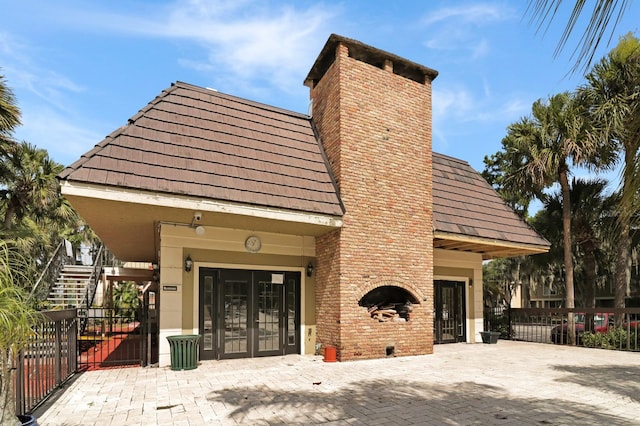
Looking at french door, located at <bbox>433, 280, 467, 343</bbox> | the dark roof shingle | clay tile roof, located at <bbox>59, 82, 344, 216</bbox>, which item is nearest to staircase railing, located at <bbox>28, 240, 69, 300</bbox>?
clay tile roof, located at <bbox>59, 82, 344, 216</bbox>

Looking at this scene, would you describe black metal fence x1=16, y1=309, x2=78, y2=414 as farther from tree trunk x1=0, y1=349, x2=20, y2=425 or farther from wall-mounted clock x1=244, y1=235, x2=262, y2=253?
wall-mounted clock x1=244, y1=235, x2=262, y2=253

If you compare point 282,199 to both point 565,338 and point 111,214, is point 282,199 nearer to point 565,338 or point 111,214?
point 111,214

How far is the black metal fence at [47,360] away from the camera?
18.6ft

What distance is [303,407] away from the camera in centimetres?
634

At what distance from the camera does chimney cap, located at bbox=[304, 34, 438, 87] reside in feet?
37.8

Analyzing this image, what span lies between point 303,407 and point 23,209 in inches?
640

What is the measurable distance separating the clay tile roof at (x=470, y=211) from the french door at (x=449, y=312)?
7.75 ft

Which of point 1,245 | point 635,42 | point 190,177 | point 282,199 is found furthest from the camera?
point 635,42

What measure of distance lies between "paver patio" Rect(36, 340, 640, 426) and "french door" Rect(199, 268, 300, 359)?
460 mm

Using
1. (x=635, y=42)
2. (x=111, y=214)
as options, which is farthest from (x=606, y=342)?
(x=111, y=214)

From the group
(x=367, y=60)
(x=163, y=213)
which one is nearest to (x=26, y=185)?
(x=163, y=213)

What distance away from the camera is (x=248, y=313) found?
35.5ft

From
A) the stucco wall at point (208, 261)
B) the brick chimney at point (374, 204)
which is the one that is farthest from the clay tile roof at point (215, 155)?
the stucco wall at point (208, 261)

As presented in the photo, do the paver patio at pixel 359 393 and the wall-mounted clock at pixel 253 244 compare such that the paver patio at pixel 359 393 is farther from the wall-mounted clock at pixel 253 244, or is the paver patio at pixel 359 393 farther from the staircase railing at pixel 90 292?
the staircase railing at pixel 90 292
